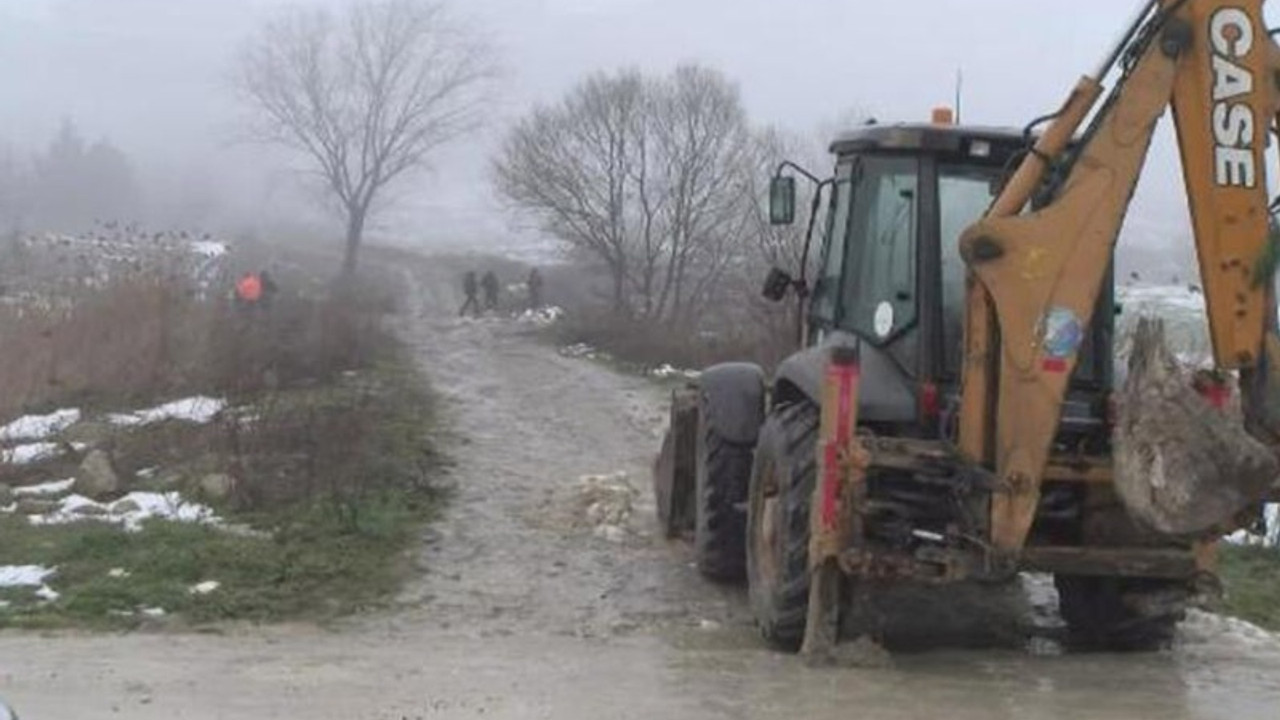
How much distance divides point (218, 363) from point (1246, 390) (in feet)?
52.8

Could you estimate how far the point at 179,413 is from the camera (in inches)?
702

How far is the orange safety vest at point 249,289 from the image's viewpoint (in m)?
27.7

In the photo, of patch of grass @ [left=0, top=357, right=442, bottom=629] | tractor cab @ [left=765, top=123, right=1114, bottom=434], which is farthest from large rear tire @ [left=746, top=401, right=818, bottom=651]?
patch of grass @ [left=0, top=357, right=442, bottom=629]

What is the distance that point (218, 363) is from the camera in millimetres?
20969

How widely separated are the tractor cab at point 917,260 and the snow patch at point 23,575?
552 cm

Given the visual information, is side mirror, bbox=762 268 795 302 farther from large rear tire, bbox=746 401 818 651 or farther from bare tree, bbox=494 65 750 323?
bare tree, bbox=494 65 750 323

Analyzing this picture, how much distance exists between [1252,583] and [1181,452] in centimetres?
477

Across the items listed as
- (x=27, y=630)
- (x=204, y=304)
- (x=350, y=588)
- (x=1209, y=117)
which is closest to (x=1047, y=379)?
(x=1209, y=117)

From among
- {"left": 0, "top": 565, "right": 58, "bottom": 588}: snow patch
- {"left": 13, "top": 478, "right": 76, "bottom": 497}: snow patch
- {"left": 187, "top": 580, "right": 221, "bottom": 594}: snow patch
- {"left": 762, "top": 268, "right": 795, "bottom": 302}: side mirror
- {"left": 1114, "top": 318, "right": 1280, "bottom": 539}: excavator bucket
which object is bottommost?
{"left": 13, "top": 478, "right": 76, "bottom": 497}: snow patch

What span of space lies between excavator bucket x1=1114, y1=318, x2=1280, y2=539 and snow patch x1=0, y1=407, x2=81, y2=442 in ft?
42.0

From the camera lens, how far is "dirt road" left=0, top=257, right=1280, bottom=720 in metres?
7.10

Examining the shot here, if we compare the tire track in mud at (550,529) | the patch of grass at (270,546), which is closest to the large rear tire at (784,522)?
the tire track in mud at (550,529)

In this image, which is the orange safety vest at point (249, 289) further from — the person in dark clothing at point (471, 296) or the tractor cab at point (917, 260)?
the person in dark clothing at point (471, 296)

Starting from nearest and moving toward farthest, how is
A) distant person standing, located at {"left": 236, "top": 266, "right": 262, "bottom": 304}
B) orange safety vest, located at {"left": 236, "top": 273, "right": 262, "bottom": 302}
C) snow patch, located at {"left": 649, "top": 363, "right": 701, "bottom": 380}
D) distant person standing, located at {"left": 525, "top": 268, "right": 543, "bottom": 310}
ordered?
distant person standing, located at {"left": 236, "top": 266, "right": 262, "bottom": 304} → snow patch, located at {"left": 649, "top": 363, "right": 701, "bottom": 380} → orange safety vest, located at {"left": 236, "top": 273, "right": 262, "bottom": 302} → distant person standing, located at {"left": 525, "top": 268, "right": 543, "bottom": 310}
